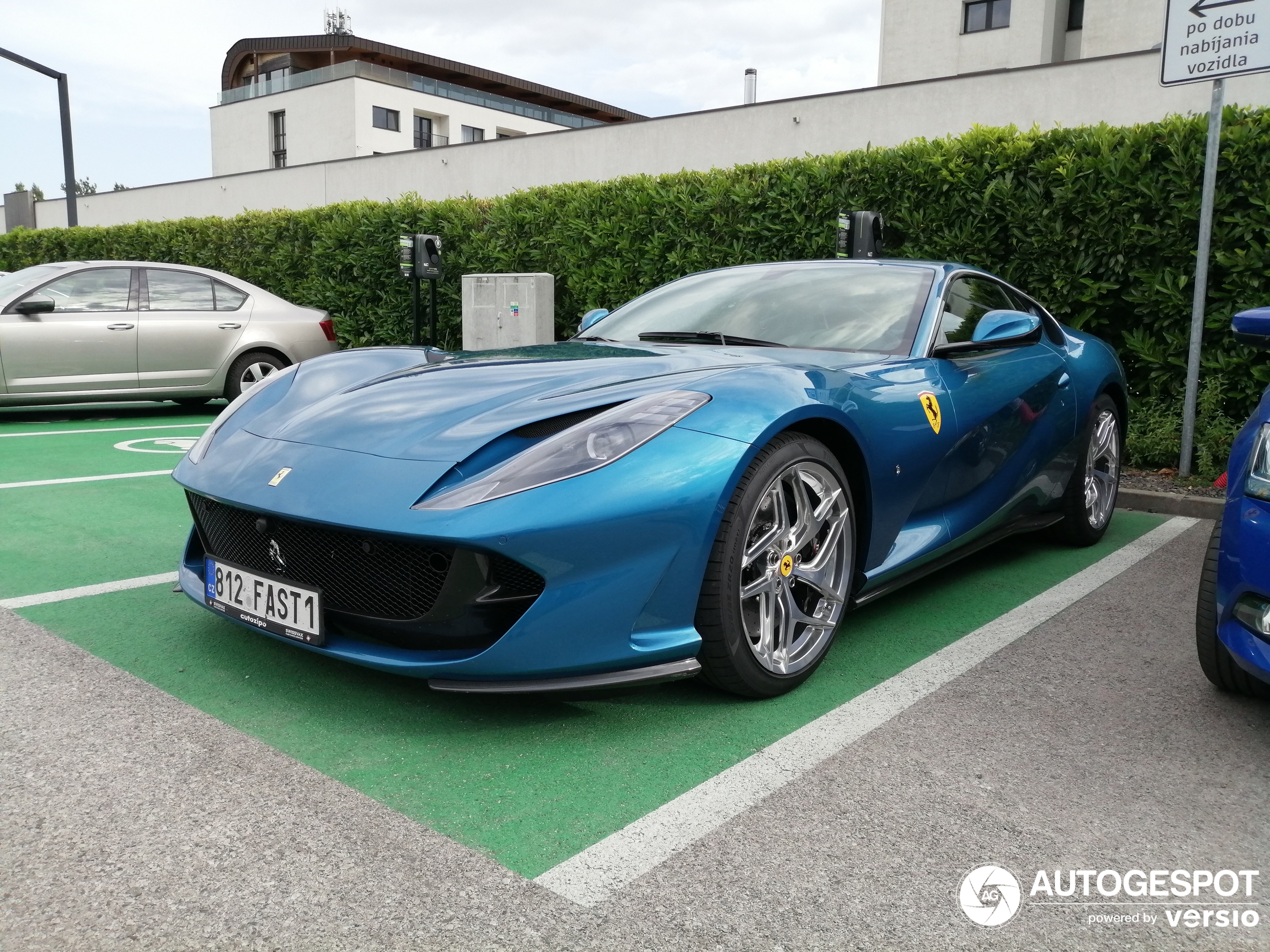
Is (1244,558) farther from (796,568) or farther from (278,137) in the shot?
(278,137)

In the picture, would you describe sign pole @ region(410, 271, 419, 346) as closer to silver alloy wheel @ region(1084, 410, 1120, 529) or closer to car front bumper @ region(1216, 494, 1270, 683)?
silver alloy wheel @ region(1084, 410, 1120, 529)

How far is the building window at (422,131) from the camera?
4338 cm

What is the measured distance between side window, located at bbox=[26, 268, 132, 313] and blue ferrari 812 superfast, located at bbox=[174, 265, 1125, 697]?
20.3ft

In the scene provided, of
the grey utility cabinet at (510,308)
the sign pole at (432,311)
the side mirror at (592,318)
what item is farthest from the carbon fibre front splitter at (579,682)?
the sign pole at (432,311)

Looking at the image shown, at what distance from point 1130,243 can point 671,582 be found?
5583 millimetres

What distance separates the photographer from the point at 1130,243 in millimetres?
6805

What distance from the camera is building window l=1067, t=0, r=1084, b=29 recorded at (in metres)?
25.5

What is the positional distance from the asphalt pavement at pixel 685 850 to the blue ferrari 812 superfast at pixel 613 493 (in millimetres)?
393

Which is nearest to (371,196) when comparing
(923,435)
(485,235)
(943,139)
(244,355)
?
(485,235)

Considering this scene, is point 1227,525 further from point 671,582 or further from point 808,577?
point 671,582

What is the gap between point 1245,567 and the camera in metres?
2.48

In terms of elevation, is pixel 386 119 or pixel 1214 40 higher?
pixel 386 119

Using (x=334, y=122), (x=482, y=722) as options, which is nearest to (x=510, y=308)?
(x=482, y=722)

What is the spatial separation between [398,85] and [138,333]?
36.3 meters
